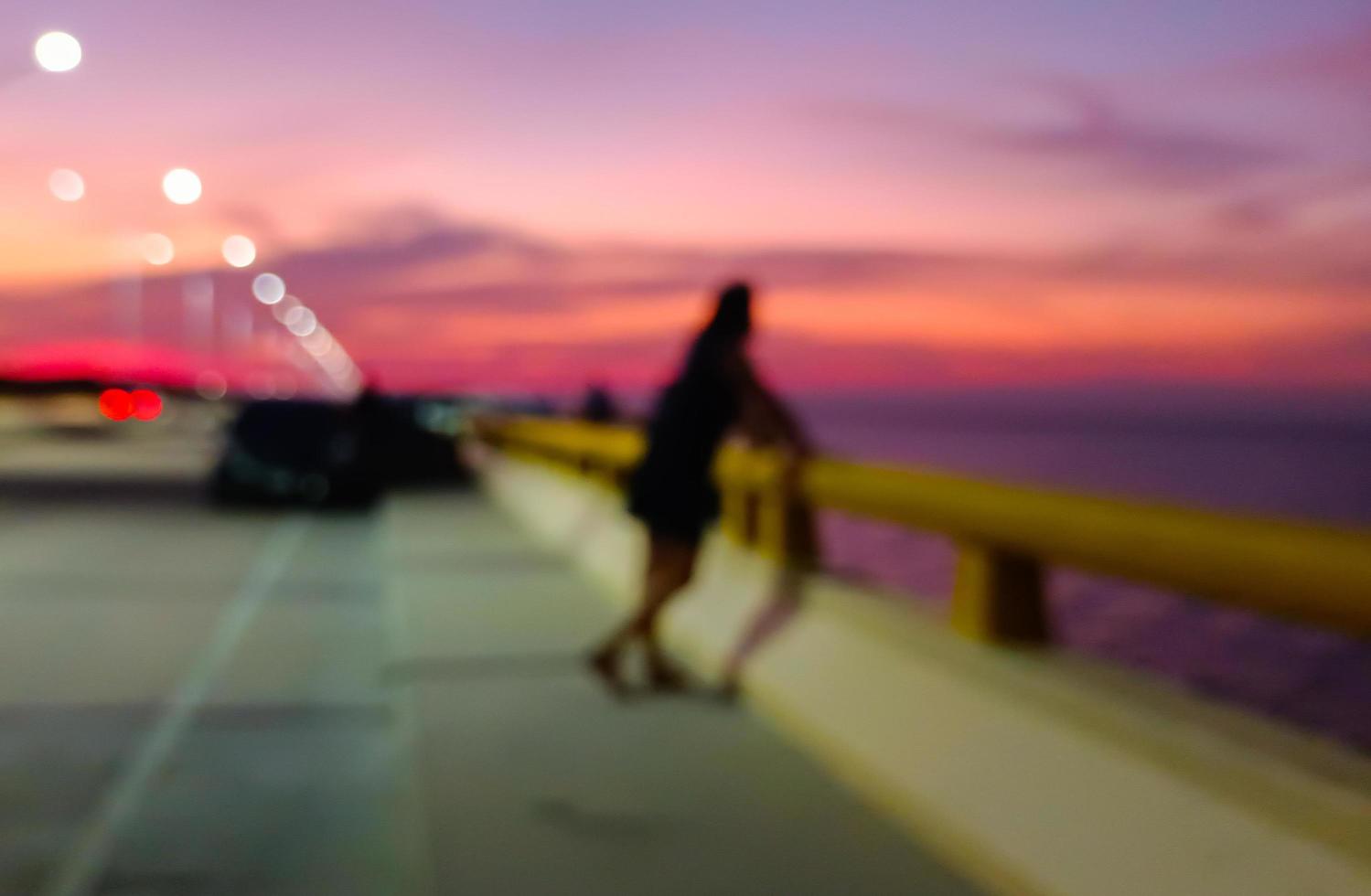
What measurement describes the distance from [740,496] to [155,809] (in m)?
3.88

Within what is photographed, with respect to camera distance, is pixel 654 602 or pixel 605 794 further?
pixel 654 602

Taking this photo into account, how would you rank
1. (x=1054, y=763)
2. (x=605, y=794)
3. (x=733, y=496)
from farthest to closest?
(x=733, y=496) → (x=605, y=794) → (x=1054, y=763)

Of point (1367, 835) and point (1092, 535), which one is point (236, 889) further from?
point (1367, 835)

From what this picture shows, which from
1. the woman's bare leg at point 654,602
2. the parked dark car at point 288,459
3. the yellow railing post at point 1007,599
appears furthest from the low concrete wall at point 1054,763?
the parked dark car at point 288,459

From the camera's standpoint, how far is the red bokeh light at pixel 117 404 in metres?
64.6

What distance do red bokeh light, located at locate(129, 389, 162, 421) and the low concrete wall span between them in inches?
2536

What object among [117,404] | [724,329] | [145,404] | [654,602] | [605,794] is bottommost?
[145,404]

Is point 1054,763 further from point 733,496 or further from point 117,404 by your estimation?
point 117,404

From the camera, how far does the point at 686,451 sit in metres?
7.23

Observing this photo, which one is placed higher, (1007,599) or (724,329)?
(724,329)

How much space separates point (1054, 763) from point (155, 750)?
159 inches

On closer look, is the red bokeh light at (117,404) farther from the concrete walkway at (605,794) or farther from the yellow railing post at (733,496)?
the yellow railing post at (733,496)

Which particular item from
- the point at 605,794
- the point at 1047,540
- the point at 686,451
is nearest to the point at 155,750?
the point at 605,794

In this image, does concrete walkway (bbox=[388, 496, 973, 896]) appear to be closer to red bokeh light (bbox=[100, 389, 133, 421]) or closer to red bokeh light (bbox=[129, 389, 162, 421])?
red bokeh light (bbox=[100, 389, 133, 421])
